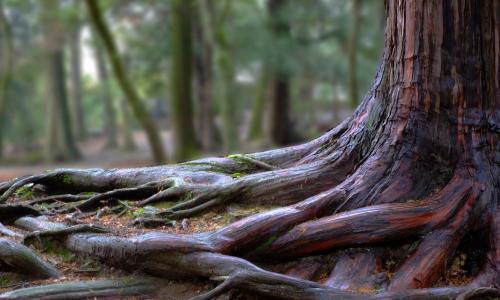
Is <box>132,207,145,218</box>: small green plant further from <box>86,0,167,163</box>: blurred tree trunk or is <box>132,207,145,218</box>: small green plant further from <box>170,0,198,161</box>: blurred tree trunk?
<box>170,0,198,161</box>: blurred tree trunk

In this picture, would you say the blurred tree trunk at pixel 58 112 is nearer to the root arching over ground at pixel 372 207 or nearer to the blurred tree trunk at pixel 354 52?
the blurred tree trunk at pixel 354 52

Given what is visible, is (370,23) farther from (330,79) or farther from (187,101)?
(187,101)

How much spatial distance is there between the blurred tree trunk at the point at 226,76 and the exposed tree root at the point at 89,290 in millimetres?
21584

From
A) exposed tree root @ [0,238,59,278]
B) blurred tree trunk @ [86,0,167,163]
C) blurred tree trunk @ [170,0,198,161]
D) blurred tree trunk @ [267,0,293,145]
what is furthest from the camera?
blurred tree trunk @ [267,0,293,145]

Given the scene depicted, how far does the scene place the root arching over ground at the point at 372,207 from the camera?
4250 mm

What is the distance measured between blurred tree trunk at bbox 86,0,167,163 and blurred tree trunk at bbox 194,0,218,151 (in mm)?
5839

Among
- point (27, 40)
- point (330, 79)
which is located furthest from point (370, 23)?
point (27, 40)

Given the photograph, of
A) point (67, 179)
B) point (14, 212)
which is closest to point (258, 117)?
point (67, 179)

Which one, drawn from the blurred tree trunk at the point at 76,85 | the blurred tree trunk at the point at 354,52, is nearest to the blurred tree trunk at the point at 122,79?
the blurred tree trunk at the point at 354,52

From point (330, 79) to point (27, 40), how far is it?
17.8 m

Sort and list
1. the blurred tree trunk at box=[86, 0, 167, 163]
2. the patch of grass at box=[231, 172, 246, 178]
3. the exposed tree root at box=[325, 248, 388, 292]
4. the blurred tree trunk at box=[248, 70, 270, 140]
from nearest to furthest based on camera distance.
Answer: the exposed tree root at box=[325, 248, 388, 292], the patch of grass at box=[231, 172, 246, 178], the blurred tree trunk at box=[86, 0, 167, 163], the blurred tree trunk at box=[248, 70, 270, 140]

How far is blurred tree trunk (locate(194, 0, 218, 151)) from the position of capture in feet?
85.8

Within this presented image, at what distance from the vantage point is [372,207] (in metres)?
4.55

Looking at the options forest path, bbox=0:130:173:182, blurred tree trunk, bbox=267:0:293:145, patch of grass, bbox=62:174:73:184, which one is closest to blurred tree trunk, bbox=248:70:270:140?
forest path, bbox=0:130:173:182
